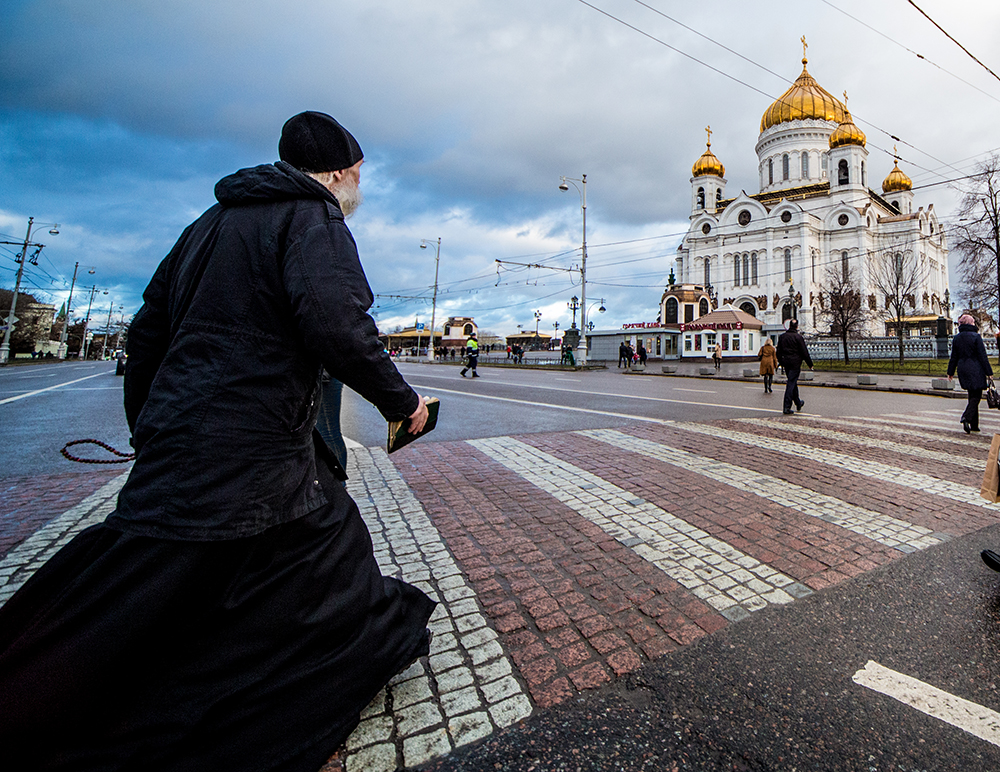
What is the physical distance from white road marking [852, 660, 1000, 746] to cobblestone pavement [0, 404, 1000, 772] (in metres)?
0.53

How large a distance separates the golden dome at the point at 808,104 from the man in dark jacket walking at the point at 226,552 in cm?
7522

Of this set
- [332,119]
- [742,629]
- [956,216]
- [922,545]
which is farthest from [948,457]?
[956,216]

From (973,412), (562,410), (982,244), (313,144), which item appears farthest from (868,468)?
(982,244)

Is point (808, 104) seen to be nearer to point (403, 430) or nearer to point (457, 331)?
point (457, 331)

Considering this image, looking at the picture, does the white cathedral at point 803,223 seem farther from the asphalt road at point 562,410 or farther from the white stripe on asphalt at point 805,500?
the white stripe on asphalt at point 805,500

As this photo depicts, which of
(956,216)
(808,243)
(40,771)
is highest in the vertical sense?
(808,243)

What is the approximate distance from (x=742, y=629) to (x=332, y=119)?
2560 mm

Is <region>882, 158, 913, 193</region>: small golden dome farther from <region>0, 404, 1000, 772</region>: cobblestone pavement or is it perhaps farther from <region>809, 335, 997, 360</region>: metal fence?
<region>0, 404, 1000, 772</region>: cobblestone pavement

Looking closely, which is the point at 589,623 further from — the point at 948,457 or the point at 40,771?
the point at 948,457

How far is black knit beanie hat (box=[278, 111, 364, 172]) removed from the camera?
161 centimetres

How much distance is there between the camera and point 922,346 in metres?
37.2

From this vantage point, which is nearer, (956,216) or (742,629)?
(742,629)

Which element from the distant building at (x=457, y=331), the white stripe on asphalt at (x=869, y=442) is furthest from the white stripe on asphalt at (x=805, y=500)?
the distant building at (x=457, y=331)

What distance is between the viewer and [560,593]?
2.45 m
